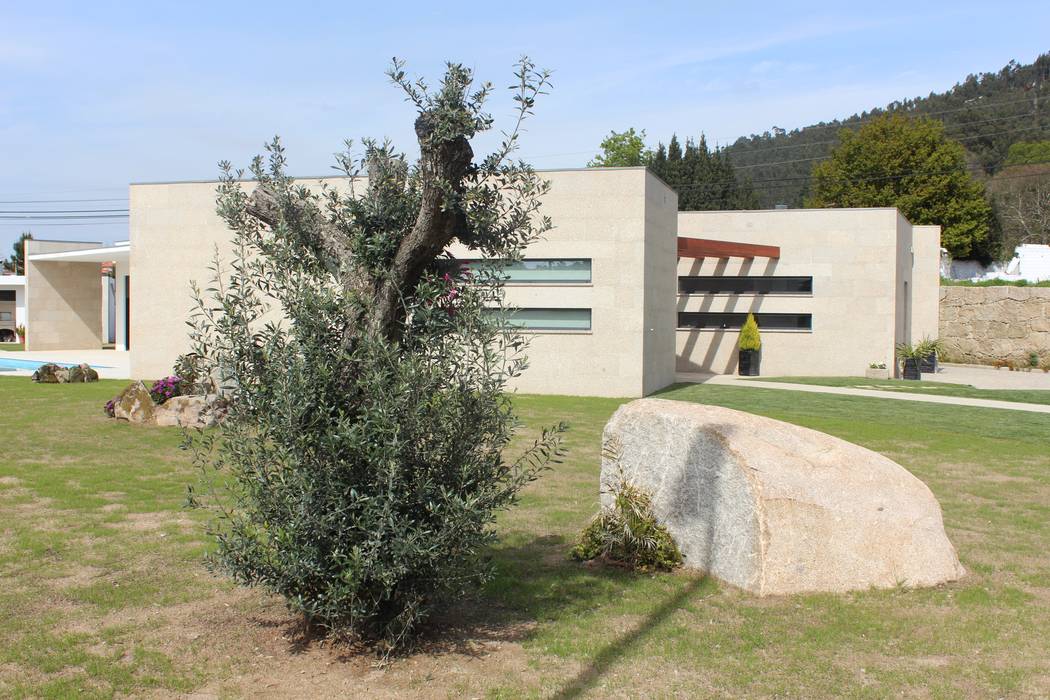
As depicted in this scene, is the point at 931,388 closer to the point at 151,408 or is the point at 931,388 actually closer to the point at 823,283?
the point at 823,283

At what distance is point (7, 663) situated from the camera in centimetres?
480

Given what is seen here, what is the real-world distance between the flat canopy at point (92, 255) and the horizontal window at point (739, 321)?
19.6 metres

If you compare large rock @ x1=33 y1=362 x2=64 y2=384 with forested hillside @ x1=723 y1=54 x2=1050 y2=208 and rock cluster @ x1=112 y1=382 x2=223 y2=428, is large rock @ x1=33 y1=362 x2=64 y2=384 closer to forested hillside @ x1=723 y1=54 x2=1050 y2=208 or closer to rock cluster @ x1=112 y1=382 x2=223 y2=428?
rock cluster @ x1=112 y1=382 x2=223 y2=428

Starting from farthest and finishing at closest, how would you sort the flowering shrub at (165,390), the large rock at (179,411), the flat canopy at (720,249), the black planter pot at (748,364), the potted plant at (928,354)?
1. the potted plant at (928,354)
2. the black planter pot at (748,364)
3. the flat canopy at (720,249)
4. the flowering shrub at (165,390)
5. the large rock at (179,411)

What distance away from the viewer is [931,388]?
870 inches

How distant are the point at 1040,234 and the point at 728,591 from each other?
182 feet

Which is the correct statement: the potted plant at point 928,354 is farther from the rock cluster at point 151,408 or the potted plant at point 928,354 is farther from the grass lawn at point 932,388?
the rock cluster at point 151,408

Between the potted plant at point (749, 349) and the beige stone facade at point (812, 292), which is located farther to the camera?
the potted plant at point (749, 349)

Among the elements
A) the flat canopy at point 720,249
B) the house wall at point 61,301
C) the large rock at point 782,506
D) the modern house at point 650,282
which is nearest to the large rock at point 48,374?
the modern house at point 650,282

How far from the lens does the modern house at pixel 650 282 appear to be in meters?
19.6

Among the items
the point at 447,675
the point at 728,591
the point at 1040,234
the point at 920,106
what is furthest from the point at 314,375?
the point at 920,106

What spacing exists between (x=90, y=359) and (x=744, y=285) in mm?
22389

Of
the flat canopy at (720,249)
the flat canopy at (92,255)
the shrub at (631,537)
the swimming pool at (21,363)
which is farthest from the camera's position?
the flat canopy at (92,255)

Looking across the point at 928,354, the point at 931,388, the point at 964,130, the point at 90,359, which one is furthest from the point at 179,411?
the point at 964,130
